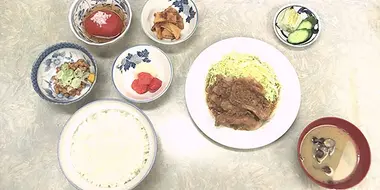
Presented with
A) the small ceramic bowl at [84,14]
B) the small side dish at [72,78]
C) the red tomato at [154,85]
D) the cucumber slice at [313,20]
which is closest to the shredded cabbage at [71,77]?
the small side dish at [72,78]

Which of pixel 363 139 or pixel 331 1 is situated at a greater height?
pixel 331 1

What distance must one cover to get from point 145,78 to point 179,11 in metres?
0.31

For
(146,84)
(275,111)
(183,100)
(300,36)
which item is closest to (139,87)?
(146,84)

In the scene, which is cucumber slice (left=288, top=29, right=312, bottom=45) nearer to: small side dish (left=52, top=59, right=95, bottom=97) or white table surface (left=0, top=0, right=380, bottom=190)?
white table surface (left=0, top=0, right=380, bottom=190)

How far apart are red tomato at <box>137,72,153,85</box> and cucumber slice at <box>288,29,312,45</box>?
0.55 m

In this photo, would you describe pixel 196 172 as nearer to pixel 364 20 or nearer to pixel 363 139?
pixel 363 139

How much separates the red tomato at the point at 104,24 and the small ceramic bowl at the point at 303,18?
599 millimetres

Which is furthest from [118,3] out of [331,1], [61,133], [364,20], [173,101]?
[364,20]

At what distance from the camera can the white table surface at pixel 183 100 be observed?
1.55m

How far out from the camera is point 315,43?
1.69 meters

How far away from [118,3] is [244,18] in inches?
19.6

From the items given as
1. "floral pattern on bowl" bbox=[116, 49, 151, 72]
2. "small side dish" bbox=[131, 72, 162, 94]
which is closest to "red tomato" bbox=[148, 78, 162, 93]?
"small side dish" bbox=[131, 72, 162, 94]

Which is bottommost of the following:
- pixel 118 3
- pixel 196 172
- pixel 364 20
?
pixel 196 172

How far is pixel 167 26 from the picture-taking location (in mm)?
1661
